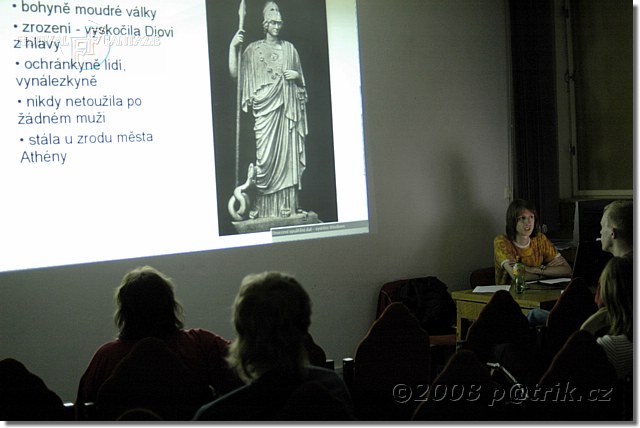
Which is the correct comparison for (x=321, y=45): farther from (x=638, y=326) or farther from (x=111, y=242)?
(x=638, y=326)

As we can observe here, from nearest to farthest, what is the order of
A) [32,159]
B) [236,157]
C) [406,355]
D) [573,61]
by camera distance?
[406,355], [32,159], [236,157], [573,61]

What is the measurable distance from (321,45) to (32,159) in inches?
79.4

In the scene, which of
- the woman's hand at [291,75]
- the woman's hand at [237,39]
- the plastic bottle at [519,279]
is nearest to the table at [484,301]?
the plastic bottle at [519,279]

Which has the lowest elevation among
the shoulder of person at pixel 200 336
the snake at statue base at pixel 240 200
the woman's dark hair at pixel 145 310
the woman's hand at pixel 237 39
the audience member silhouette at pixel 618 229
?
the shoulder of person at pixel 200 336

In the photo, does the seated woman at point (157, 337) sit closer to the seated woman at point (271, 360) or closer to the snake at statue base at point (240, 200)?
the seated woman at point (271, 360)

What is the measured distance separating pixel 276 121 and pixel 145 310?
2323mm

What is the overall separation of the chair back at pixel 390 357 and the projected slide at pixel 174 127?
1.80 meters

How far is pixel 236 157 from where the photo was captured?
15.8ft

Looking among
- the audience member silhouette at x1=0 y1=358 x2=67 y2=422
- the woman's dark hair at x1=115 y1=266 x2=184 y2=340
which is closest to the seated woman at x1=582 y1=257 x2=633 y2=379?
the woman's dark hair at x1=115 y1=266 x2=184 y2=340

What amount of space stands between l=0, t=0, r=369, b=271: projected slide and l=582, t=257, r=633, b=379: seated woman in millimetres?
2472

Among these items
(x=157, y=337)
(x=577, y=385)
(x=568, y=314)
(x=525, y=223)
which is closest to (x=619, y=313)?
(x=577, y=385)

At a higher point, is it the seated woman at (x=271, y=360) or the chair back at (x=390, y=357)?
the seated woman at (x=271, y=360)

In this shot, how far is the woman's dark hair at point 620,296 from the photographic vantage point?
2865mm

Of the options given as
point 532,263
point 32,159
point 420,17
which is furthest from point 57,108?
point 532,263
